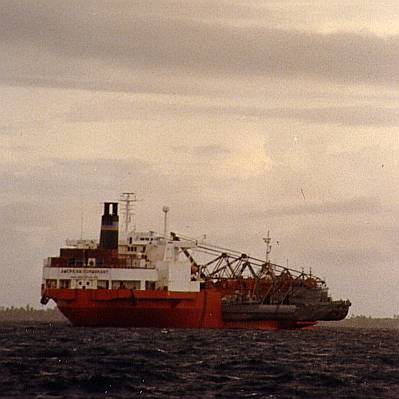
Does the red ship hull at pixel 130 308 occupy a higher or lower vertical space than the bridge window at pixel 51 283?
lower

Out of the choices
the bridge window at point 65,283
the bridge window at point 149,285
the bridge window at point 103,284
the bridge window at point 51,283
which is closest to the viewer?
the bridge window at point 103,284

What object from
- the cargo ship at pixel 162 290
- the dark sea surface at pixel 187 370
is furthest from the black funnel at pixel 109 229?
the dark sea surface at pixel 187 370

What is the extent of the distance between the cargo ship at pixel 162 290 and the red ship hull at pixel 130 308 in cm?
8

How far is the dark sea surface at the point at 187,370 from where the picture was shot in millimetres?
40188

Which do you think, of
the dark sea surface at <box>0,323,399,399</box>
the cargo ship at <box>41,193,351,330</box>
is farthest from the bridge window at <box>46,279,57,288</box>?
the dark sea surface at <box>0,323,399,399</box>

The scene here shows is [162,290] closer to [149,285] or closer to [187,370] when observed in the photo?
[149,285]

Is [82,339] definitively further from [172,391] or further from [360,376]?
[172,391]

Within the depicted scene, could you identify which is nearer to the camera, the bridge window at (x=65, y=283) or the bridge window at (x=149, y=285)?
the bridge window at (x=65, y=283)

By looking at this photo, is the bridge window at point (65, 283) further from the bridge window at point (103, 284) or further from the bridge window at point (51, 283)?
the bridge window at point (103, 284)

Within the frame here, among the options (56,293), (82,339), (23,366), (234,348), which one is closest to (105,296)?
(56,293)

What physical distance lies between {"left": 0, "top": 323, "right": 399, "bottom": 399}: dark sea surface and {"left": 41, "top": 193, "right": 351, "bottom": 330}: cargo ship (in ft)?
84.2

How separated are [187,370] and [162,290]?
52.8 metres

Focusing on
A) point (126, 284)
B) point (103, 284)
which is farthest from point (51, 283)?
point (126, 284)

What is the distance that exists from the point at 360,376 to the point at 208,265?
6032cm
